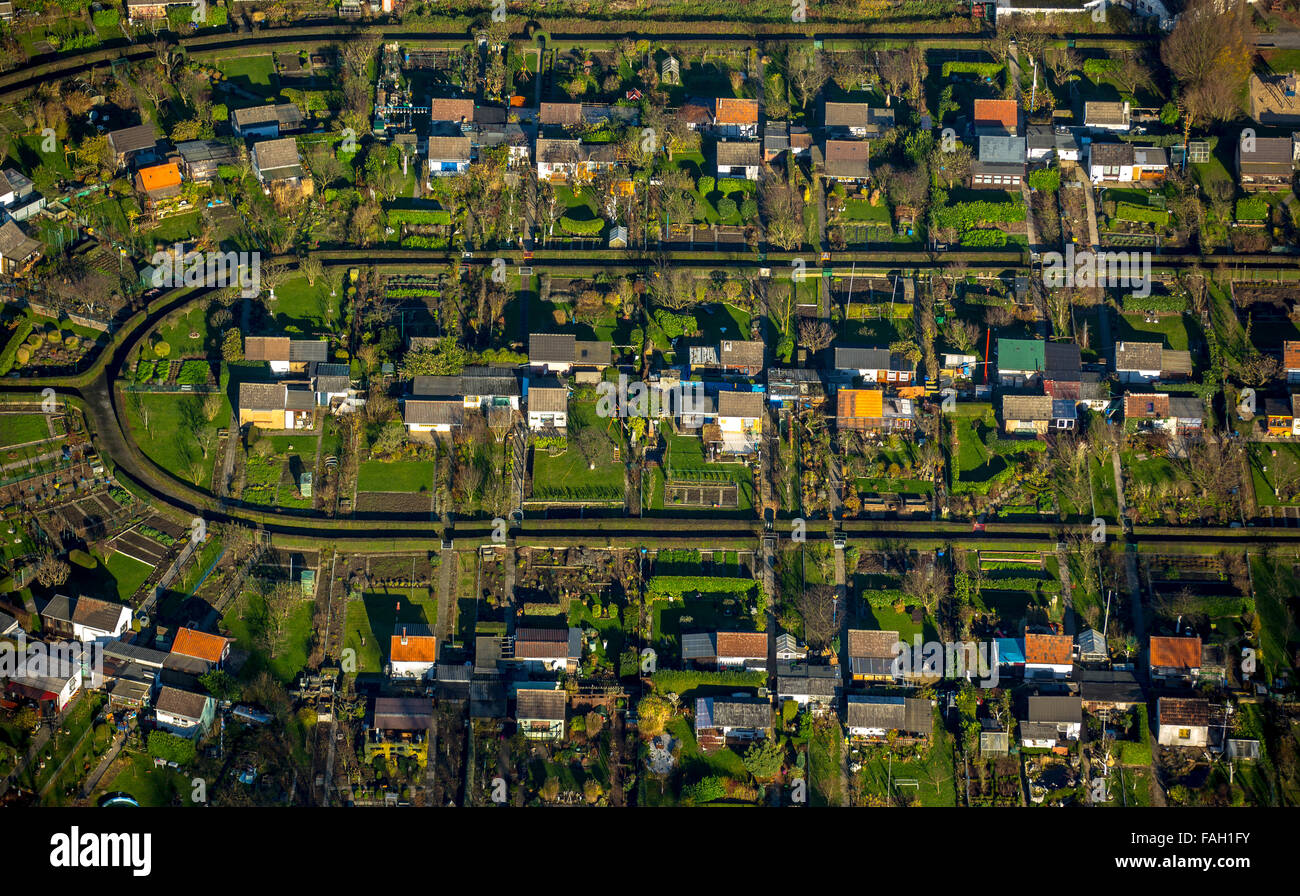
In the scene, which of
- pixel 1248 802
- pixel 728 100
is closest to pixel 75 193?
pixel 728 100

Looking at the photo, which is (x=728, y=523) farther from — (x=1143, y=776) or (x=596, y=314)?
(x=1143, y=776)

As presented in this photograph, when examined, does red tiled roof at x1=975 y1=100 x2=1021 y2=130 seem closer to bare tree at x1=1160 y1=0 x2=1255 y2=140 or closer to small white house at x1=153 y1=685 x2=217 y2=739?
bare tree at x1=1160 y1=0 x2=1255 y2=140

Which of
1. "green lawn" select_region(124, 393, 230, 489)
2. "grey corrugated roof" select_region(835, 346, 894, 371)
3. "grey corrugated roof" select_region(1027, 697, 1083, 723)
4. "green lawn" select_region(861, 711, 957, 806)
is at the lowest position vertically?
"green lawn" select_region(861, 711, 957, 806)

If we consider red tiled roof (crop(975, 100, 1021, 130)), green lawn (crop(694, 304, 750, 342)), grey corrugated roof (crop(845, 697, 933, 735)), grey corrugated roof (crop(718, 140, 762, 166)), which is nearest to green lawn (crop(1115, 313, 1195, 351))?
red tiled roof (crop(975, 100, 1021, 130))

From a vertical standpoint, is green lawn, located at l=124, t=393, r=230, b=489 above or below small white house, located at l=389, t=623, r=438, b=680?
above

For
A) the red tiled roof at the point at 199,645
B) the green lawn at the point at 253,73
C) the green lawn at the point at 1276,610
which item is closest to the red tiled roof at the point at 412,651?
the red tiled roof at the point at 199,645

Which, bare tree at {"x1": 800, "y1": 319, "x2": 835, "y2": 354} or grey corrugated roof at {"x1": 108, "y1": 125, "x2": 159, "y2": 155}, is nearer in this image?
bare tree at {"x1": 800, "y1": 319, "x2": 835, "y2": 354}
